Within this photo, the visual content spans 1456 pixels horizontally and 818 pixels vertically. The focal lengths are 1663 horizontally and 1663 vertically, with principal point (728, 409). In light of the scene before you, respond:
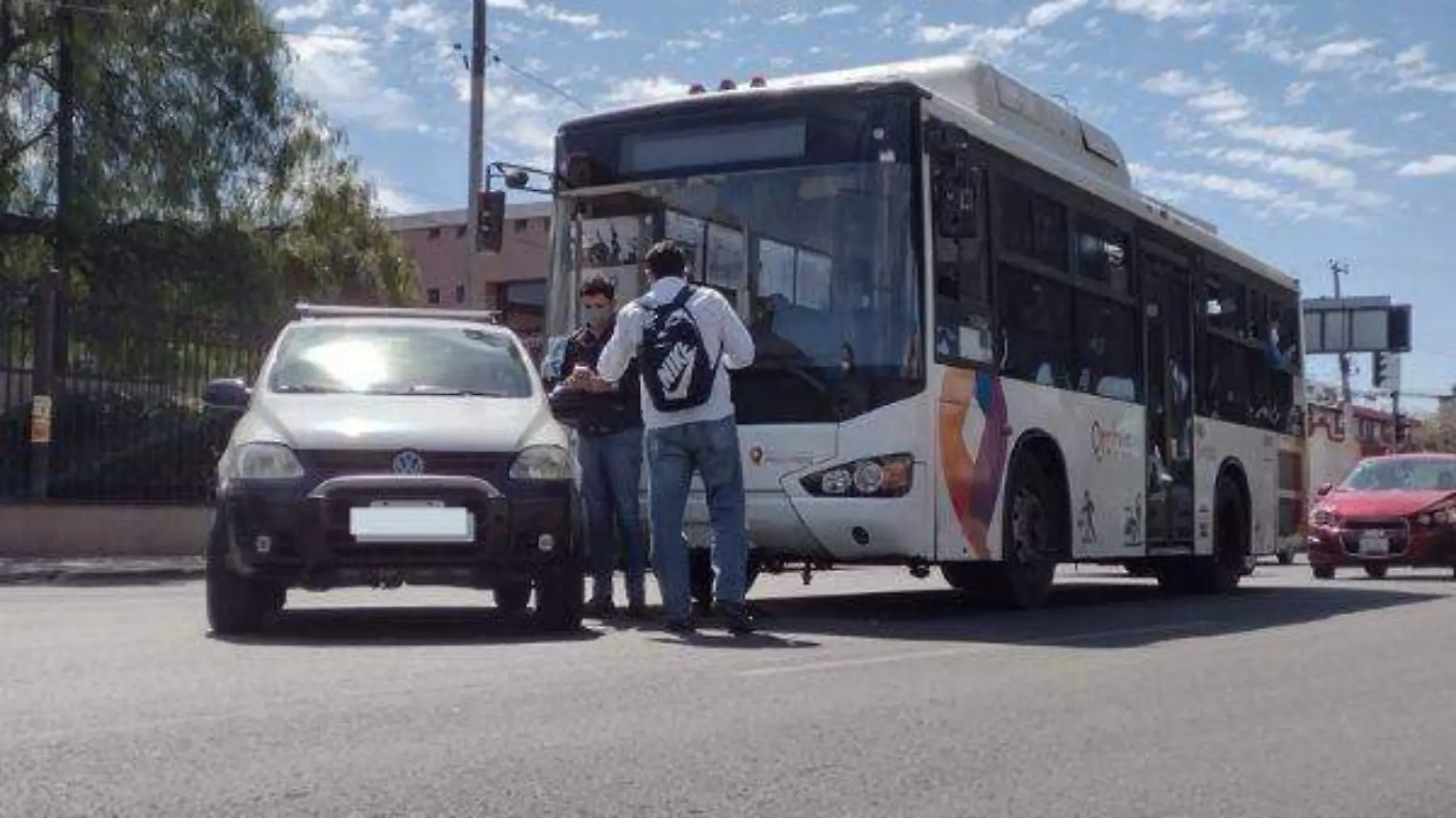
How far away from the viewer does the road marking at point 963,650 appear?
Answer: 6.78 meters

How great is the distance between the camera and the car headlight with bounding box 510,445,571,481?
7.72 metres

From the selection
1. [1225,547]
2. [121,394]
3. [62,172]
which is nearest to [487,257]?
[62,172]

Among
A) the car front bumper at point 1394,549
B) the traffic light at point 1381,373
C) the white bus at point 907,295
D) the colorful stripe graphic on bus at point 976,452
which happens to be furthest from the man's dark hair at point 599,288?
the traffic light at point 1381,373

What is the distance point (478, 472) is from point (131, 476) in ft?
45.0

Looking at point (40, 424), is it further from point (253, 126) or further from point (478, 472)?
point (478, 472)

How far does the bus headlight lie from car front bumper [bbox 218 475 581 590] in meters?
2.12

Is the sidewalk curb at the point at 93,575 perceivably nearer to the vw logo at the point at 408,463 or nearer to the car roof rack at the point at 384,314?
the car roof rack at the point at 384,314

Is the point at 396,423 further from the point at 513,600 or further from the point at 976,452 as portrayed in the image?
the point at 976,452

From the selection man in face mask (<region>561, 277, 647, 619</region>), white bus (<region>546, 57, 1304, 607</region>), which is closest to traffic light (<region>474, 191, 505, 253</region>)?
white bus (<region>546, 57, 1304, 607</region>)

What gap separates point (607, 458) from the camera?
8891 millimetres

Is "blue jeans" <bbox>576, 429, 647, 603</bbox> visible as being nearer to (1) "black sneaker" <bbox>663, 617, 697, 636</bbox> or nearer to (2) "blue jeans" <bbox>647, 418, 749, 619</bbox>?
(2) "blue jeans" <bbox>647, 418, 749, 619</bbox>

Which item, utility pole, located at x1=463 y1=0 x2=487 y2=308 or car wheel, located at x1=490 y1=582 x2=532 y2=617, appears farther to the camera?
utility pole, located at x1=463 y1=0 x2=487 y2=308

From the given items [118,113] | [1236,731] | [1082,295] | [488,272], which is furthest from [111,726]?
[488,272]

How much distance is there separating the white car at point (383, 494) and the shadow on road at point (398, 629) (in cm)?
19
